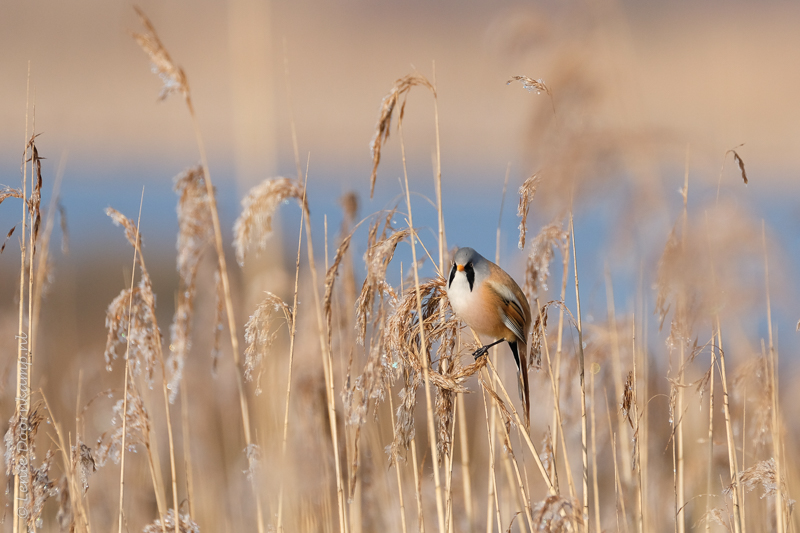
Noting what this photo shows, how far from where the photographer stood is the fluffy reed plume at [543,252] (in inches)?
94.1

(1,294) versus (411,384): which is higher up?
(1,294)

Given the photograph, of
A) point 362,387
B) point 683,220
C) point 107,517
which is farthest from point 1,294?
point 683,220

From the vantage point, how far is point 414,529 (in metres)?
4.16

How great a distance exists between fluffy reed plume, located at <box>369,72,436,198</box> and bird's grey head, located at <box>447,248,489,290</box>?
1.93ft

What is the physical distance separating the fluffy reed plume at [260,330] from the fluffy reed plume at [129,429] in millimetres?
391

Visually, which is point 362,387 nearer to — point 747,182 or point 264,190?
point 264,190

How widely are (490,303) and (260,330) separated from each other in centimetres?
88

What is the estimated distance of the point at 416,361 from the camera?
6.61ft

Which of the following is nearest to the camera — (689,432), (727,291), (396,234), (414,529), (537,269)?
(727,291)

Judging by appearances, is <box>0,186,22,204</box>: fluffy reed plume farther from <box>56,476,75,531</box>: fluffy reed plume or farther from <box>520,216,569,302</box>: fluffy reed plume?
<box>520,216,569,302</box>: fluffy reed plume

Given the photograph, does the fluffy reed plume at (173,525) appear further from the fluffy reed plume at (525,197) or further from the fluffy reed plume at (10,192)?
the fluffy reed plume at (525,197)

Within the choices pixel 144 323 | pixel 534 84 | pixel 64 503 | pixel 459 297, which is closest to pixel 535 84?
pixel 534 84

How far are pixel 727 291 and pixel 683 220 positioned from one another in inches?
14.4

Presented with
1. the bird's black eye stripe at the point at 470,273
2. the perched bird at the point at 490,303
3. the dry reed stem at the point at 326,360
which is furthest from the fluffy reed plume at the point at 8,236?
the bird's black eye stripe at the point at 470,273
